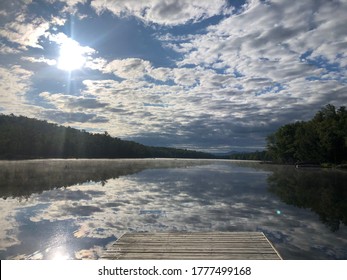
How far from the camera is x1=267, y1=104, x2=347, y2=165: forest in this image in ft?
329

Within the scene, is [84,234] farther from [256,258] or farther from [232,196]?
[232,196]

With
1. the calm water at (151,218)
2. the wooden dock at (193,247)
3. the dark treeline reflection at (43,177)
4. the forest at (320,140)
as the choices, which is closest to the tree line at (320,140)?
the forest at (320,140)

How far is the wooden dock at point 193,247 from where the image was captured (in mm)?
12094

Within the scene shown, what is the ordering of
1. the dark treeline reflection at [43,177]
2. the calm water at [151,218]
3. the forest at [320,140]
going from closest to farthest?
1. the calm water at [151,218]
2. the dark treeline reflection at [43,177]
3. the forest at [320,140]

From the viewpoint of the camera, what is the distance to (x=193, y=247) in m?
13.0

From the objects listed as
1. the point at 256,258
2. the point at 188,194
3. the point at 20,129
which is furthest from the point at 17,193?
the point at 20,129

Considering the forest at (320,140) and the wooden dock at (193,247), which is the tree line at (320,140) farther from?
the wooden dock at (193,247)

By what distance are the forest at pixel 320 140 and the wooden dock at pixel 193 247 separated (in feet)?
285

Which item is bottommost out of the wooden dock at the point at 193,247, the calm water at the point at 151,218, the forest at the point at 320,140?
the calm water at the point at 151,218

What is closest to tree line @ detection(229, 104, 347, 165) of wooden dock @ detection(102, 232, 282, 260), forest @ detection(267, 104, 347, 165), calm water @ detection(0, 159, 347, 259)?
forest @ detection(267, 104, 347, 165)

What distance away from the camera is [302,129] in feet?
425

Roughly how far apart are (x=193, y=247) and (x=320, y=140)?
101 metres

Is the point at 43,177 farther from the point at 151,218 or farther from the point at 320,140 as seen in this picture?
the point at 320,140

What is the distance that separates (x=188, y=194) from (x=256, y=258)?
2080 cm
